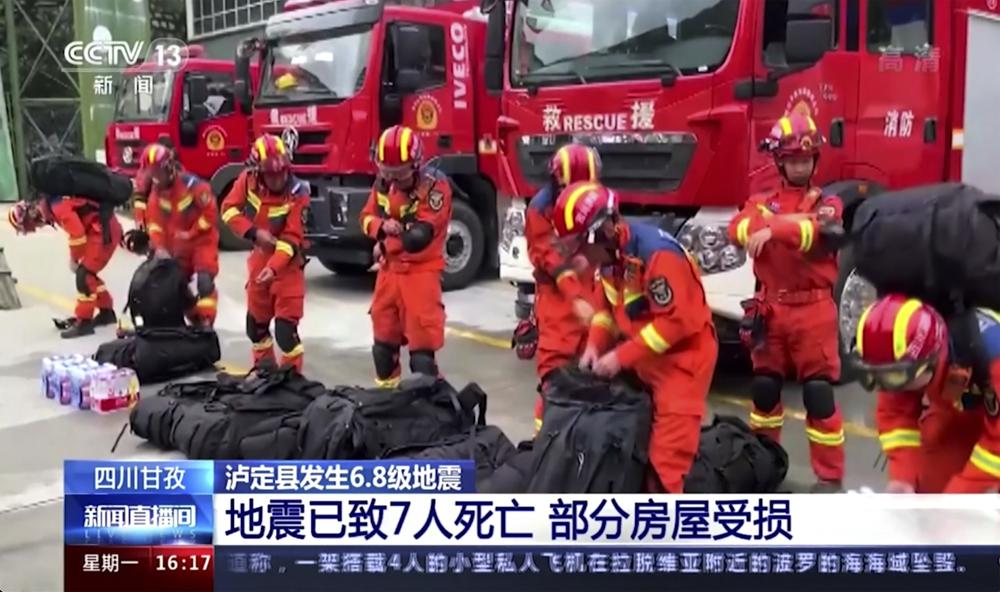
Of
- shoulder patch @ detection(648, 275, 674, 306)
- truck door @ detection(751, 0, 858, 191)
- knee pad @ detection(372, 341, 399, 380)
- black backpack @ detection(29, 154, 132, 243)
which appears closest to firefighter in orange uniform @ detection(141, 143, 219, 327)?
black backpack @ detection(29, 154, 132, 243)

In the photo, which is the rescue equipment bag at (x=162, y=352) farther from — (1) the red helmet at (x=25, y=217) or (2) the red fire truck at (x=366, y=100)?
(2) the red fire truck at (x=366, y=100)

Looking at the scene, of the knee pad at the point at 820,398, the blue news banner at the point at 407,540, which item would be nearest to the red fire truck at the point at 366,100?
the knee pad at the point at 820,398

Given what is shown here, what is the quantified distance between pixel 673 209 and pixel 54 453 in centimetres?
273

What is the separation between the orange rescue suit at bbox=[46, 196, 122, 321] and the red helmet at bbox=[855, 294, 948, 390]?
545 cm

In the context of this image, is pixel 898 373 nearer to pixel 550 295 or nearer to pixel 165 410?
pixel 550 295

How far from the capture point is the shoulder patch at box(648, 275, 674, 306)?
2846 mm

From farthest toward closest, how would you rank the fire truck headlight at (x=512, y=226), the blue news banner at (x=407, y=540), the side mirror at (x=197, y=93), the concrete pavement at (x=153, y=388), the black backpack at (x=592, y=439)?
the side mirror at (x=197, y=93), the fire truck headlight at (x=512, y=226), the concrete pavement at (x=153, y=388), the black backpack at (x=592, y=439), the blue news banner at (x=407, y=540)

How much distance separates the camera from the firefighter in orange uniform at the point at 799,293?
3.45m

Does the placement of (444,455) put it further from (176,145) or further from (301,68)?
(176,145)

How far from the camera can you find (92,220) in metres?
6.40

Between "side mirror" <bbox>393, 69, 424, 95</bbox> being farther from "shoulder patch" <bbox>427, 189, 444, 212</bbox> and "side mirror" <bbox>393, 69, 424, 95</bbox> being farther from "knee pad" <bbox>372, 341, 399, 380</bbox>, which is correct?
"knee pad" <bbox>372, 341, 399, 380</bbox>

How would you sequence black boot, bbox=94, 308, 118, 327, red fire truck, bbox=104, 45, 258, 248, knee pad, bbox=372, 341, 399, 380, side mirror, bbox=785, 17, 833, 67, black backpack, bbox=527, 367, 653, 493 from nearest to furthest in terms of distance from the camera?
black backpack, bbox=527, 367, 653, 493
side mirror, bbox=785, 17, 833, 67
knee pad, bbox=372, 341, 399, 380
black boot, bbox=94, 308, 118, 327
red fire truck, bbox=104, 45, 258, 248

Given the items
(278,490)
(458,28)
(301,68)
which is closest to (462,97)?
(458,28)

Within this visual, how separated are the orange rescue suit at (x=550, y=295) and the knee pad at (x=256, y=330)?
165 centimetres
